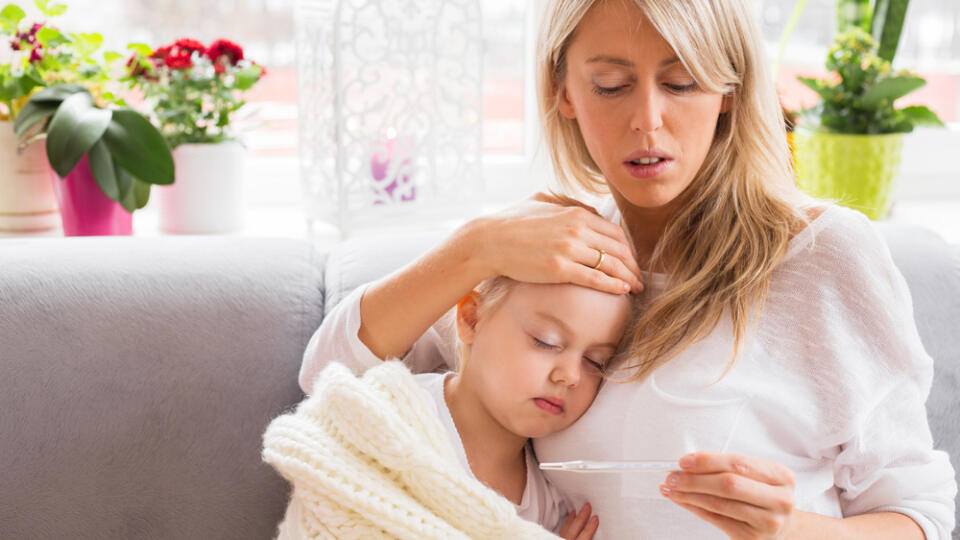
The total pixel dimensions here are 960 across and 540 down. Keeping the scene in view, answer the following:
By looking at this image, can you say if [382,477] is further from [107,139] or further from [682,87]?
[107,139]

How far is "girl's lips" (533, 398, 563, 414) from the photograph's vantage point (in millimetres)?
1223

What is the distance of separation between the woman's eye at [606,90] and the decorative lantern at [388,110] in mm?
880

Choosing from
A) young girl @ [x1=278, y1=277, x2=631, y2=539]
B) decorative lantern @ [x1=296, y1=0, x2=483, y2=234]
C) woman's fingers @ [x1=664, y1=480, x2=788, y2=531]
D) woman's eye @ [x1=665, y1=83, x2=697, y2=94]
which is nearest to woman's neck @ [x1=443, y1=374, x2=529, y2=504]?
young girl @ [x1=278, y1=277, x2=631, y2=539]

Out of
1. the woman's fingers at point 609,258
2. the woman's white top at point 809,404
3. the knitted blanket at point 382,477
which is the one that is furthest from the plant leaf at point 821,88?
the knitted blanket at point 382,477

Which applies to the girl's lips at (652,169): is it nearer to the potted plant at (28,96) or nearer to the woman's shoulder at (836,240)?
the woman's shoulder at (836,240)

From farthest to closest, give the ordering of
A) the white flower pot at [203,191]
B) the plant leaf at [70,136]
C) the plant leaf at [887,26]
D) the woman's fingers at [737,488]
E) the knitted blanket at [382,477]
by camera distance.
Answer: the plant leaf at [887,26]
the white flower pot at [203,191]
the plant leaf at [70,136]
the knitted blanket at [382,477]
the woman's fingers at [737,488]

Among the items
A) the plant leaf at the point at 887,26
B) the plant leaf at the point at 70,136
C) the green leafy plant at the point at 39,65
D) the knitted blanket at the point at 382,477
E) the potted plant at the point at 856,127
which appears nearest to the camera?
the knitted blanket at the point at 382,477

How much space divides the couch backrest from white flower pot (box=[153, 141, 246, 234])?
22.5 inches

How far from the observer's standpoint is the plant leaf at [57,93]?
6.22 ft

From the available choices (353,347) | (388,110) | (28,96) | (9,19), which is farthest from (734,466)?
(9,19)

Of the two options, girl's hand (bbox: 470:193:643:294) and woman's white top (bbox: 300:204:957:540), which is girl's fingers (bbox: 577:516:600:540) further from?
girl's hand (bbox: 470:193:643:294)

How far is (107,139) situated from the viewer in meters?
1.88

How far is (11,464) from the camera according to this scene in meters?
1.41

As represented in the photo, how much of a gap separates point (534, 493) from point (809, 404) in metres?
0.39
